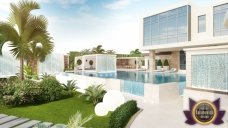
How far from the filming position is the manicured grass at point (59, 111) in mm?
7529

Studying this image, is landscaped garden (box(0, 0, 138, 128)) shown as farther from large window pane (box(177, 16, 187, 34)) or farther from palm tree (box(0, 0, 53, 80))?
large window pane (box(177, 16, 187, 34))

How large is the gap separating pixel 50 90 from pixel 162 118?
Answer: 20.3ft

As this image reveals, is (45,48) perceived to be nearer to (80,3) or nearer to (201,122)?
(201,122)

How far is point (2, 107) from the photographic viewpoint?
31.2ft

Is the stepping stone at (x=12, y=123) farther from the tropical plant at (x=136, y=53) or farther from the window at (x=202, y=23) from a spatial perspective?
the tropical plant at (x=136, y=53)

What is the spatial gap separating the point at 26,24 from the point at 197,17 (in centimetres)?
2065

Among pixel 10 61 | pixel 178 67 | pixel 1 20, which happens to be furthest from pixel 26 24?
pixel 178 67

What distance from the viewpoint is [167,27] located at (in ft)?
90.7

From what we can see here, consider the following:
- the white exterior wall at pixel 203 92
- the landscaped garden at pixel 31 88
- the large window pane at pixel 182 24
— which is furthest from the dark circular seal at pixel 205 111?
the large window pane at pixel 182 24

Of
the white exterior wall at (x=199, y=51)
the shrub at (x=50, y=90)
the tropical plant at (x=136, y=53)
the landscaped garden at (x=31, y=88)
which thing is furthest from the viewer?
the tropical plant at (x=136, y=53)

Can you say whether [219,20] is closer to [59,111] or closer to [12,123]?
[59,111]

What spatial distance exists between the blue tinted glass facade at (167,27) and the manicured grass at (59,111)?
61.7 feet

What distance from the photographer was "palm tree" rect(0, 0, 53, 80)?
957 cm

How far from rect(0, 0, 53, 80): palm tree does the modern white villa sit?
691 centimetres
